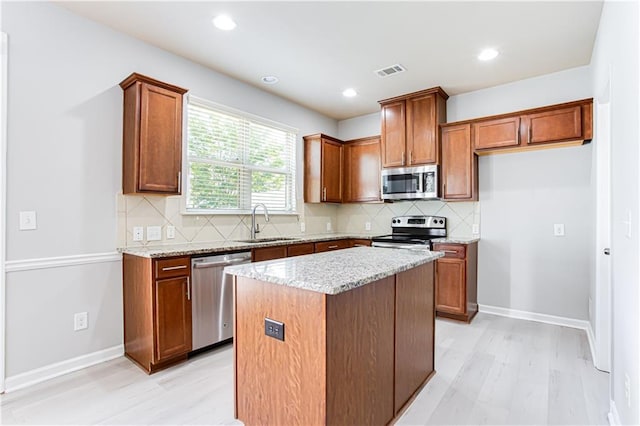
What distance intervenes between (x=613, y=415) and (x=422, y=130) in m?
3.14

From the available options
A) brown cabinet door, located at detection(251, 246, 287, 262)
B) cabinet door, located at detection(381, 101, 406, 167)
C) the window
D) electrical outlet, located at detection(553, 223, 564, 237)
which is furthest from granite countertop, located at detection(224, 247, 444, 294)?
cabinet door, located at detection(381, 101, 406, 167)

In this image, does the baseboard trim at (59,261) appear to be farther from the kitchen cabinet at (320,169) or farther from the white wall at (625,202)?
the white wall at (625,202)

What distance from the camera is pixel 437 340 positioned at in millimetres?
3178

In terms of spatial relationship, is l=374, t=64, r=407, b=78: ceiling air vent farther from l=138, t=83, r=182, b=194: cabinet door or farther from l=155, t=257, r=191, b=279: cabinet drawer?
l=155, t=257, r=191, b=279: cabinet drawer

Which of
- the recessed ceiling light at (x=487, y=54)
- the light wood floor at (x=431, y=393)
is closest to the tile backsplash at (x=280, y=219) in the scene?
the light wood floor at (x=431, y=393)

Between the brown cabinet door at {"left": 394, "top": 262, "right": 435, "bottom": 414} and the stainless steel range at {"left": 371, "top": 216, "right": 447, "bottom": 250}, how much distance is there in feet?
5.07

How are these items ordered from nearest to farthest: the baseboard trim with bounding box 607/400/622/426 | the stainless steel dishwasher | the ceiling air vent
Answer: the baseboard trim with bounding box 607/400/622/426
the stainless steel dishwasher
the ceiling air vent

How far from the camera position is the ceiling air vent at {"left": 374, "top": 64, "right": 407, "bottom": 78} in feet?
11.4

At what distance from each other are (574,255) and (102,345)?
4.55m

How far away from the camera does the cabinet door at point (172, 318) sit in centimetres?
250

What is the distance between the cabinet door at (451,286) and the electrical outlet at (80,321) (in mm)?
3344

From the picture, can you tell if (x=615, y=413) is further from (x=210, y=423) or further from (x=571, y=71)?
(x=571, y=71)

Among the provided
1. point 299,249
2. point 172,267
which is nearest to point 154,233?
point 172,267

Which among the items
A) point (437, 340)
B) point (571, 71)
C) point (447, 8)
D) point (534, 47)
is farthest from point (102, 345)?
point (571, 71)
